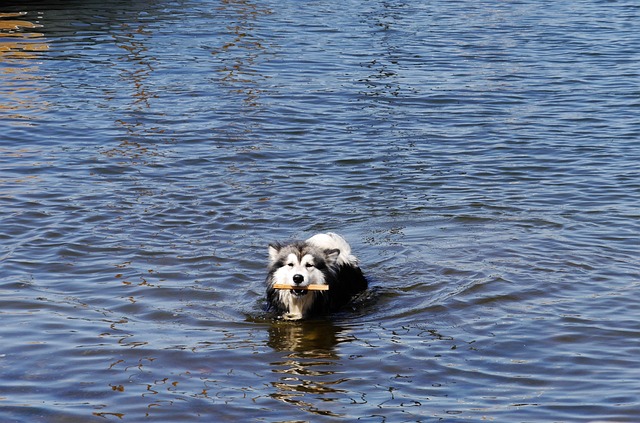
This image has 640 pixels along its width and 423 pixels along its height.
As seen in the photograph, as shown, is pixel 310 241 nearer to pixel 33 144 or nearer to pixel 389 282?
pixel 389 282

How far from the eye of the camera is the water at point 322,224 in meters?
6.99

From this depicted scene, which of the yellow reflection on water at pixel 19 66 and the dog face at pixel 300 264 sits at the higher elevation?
the yellow reflection on water at pixel 19 66

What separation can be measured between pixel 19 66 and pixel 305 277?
13816 mm

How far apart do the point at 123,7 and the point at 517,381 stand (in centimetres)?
2424

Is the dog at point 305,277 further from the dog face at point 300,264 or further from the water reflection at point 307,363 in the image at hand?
the water reflection at point 307,363

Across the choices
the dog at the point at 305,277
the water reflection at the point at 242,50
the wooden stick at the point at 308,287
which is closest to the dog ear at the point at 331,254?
the dog at the point at 305,277

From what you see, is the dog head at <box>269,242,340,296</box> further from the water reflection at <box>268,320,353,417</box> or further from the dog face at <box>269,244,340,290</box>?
the water reflection at <box>268,320,353,417</box>

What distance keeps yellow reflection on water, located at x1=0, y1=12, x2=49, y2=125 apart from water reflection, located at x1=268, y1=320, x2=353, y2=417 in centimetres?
889

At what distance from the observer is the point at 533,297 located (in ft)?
29.6

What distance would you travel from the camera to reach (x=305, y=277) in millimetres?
8461

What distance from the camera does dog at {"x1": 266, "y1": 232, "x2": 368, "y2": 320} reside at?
8539mm

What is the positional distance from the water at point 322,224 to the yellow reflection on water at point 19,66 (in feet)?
0.31

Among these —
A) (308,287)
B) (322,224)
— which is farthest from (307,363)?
(322,224)

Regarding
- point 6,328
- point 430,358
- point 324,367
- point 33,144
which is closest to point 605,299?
point 430,358
